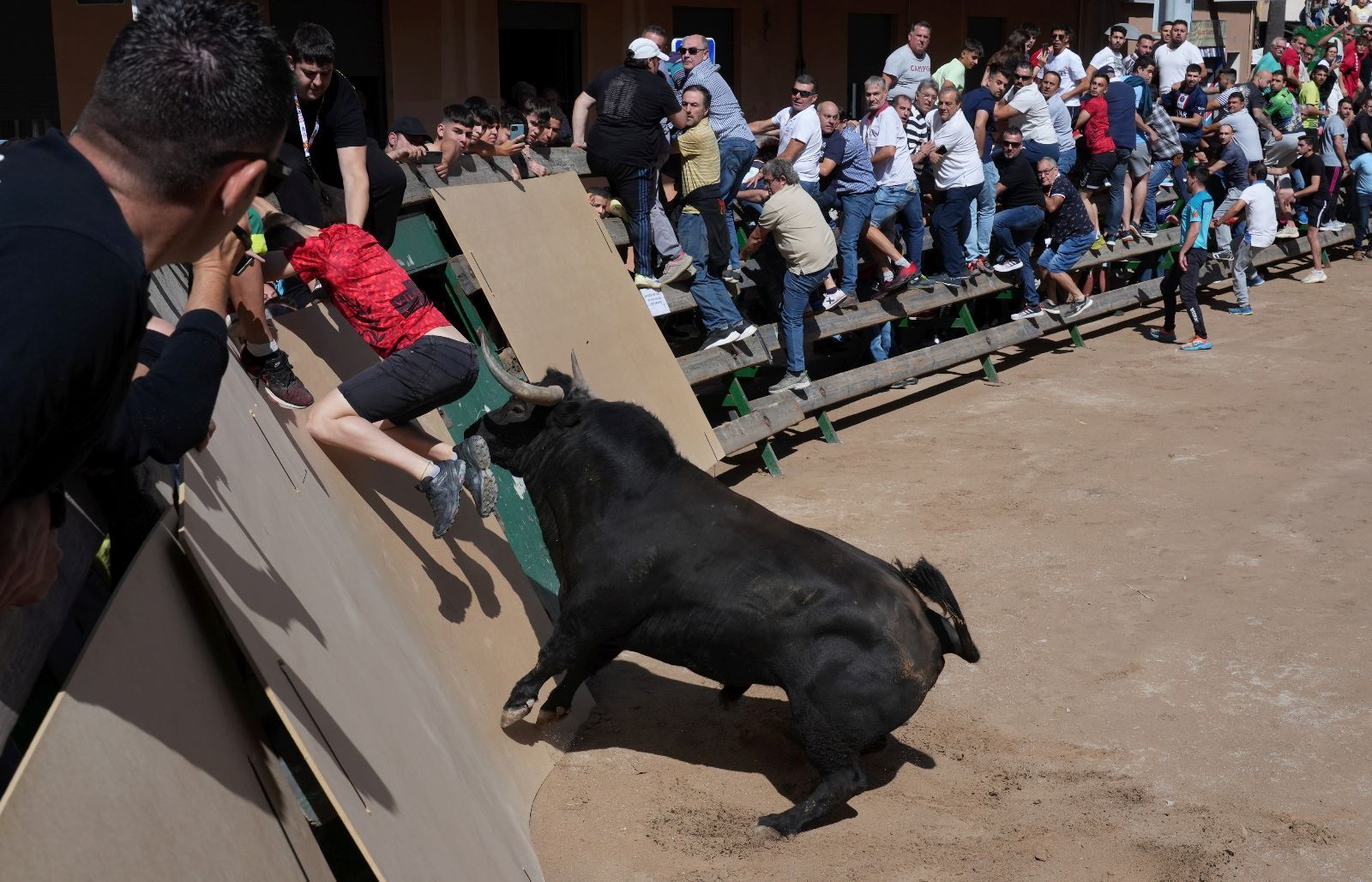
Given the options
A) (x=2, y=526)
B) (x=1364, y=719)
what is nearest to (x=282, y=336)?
(x=2, y=526)

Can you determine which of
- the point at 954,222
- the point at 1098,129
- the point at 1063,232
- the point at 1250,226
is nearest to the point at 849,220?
the point at 954,222

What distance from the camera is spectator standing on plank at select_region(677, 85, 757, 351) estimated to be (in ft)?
30.8

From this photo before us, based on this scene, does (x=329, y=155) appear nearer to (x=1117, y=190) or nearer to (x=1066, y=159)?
(x=1066, y=159)

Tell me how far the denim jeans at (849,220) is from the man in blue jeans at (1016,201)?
220cm

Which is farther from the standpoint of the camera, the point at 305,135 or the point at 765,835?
the point at 305,135

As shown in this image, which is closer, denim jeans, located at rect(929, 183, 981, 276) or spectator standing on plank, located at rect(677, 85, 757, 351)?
spectator standing on plank, located at rect(677, 85, 757, 351)

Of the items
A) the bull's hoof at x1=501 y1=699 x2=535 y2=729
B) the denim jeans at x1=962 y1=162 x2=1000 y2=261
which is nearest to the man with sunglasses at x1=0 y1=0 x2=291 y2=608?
the bull's hoof at x1=501 y1=699 x2=535 y2=729

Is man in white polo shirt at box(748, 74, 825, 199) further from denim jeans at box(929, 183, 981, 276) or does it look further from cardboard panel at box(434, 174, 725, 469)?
cardboard panel at box(434, 174, 725, 469)

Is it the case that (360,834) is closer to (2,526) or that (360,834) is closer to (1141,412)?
(2,526)

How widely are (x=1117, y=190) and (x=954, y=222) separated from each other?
3.68 meters

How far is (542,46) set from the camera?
42.7ft

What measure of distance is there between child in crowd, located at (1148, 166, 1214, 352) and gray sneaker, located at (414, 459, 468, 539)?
1089 cm

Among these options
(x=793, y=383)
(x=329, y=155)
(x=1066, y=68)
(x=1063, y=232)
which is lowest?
(x=793, y=383)

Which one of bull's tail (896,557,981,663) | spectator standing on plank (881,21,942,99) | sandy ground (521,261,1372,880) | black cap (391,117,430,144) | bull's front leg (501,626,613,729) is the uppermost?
spectator standing on plank (881,21,942,99)
